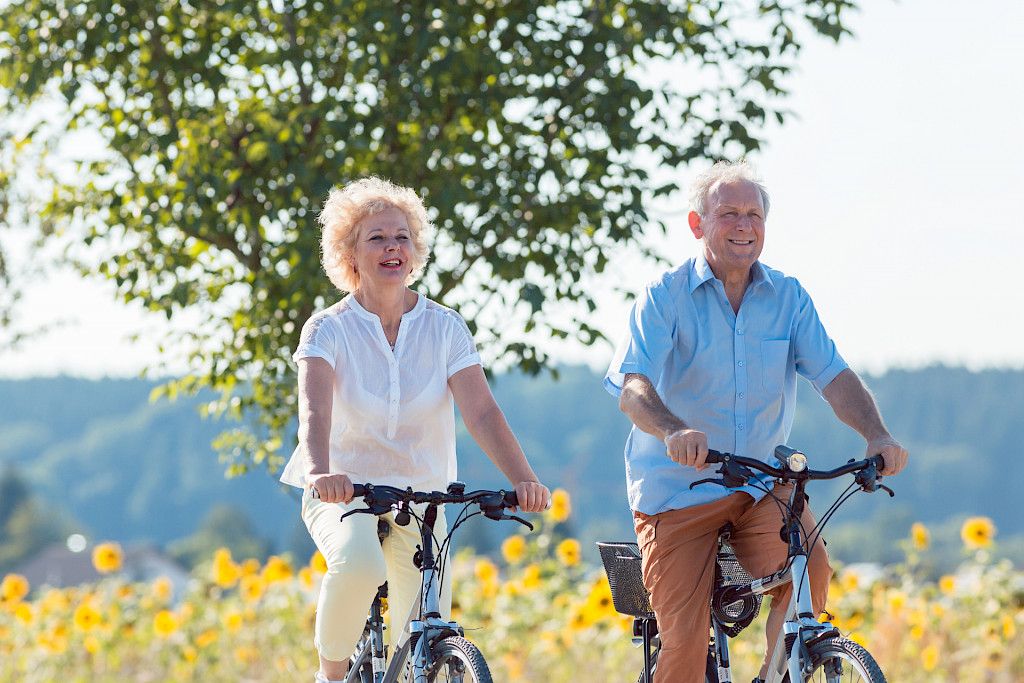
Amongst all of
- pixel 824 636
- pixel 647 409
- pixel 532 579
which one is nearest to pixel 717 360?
pixel 647 409

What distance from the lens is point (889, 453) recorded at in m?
3.71

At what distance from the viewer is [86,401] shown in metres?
144

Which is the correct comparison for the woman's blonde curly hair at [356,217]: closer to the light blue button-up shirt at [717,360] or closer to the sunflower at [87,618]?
the light blue button-up shirt at [717,360]

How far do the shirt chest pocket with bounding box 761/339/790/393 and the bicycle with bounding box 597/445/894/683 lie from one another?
265mm

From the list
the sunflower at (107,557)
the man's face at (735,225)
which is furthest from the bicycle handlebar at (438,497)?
the sunflower at (107,557)

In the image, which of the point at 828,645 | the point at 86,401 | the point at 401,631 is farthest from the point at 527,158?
the point at 86,401

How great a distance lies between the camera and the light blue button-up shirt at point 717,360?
3.99 m

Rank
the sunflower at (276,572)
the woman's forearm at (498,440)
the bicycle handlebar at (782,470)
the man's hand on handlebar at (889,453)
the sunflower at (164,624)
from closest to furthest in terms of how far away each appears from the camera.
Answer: the bicycle handlebar at (782,470) < the man's hand on handlebar at (889,453) < the woman's forearm at (498,440) < the sunflower at (164,624) < the sunflower at (276,572)

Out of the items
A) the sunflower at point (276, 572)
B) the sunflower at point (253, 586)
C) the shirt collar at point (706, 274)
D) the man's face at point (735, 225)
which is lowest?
the sunflower at point (253, 586)

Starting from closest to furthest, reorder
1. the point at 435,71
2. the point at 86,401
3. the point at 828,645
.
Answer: the point at 828,645
the point at 435,71
the point at 86,401

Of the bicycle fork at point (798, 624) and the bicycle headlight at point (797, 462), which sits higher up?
the bicycle headlight at point (797, 462)

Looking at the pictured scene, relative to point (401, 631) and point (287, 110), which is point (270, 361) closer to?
point (287, 110)

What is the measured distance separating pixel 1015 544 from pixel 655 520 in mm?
99020

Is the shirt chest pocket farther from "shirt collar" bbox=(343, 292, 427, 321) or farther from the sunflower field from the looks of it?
the sunflower field
